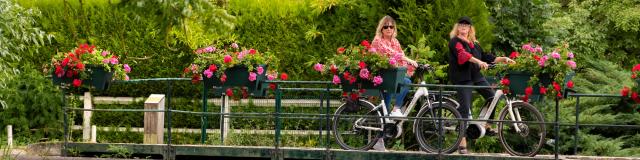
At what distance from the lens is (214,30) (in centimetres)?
590

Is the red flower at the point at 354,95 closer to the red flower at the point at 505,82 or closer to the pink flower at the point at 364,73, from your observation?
the pink flower at the point at 364,73

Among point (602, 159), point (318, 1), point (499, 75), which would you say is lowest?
point (602, 159)

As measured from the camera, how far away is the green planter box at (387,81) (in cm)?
988

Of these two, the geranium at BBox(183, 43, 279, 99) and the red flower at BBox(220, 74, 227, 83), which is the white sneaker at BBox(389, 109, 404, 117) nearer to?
the geranium at BBox(183, 43, 279, 99)

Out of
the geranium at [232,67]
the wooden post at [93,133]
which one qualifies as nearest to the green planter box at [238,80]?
the geranium at [232,67]

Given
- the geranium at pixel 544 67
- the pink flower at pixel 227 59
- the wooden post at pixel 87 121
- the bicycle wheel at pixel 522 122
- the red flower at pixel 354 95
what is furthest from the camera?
the wooden post at pixel 87 121

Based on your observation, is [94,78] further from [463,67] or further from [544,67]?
[544,67]

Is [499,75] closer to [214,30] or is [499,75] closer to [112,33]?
[214,30]

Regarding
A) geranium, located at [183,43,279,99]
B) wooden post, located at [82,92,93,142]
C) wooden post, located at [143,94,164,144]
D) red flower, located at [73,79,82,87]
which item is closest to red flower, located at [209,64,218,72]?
geranium, located at [183,43,279,99]

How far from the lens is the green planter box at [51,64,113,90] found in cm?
1119

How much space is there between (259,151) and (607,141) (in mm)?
4044

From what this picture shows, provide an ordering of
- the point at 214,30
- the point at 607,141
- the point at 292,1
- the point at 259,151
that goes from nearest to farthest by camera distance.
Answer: the point at 214,30 → the point at 259,151 → the point at 607,141 → the point at 292,1

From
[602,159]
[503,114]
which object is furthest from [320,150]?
[602,159]

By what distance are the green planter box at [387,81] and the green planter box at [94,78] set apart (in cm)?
235
